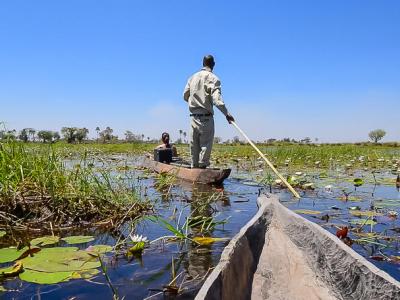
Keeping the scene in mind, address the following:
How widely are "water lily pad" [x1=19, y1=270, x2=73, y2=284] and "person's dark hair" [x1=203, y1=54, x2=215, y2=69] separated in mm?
5328

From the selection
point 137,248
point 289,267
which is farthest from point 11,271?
point 289,267

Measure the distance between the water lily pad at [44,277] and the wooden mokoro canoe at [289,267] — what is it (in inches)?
43.9

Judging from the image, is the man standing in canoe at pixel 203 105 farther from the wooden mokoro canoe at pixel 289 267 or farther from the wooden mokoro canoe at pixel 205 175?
the wooden mokoro canoe at pixel 289 267

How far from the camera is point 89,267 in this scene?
2.61 m

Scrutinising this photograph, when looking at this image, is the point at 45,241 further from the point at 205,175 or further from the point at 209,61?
the point at 209,61

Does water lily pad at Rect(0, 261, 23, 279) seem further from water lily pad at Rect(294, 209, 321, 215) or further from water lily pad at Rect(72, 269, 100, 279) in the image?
water lily pad at Rect(294, 209, 321, 215)

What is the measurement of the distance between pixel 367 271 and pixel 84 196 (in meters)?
3.12

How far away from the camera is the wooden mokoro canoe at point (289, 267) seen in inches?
70.2

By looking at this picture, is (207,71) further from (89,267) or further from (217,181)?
(89,267)

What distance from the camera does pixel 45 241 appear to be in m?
3.19

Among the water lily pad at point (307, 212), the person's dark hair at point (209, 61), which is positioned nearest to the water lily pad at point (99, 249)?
the water lily pad at point (307, 212)

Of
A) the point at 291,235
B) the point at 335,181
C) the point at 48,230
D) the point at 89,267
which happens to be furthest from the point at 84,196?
the point at 335,181

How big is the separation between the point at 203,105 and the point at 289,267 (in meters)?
4.79

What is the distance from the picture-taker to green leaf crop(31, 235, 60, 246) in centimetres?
315
